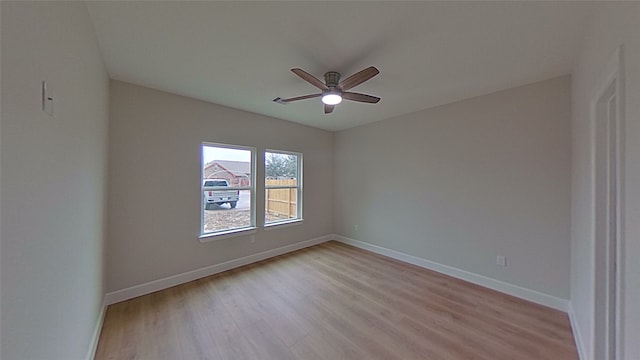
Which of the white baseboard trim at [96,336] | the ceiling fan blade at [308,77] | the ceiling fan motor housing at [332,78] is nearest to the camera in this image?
the white baseboard trim at [96,336]

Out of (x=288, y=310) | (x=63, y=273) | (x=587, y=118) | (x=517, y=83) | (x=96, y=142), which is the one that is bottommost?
(x=288, y=310)

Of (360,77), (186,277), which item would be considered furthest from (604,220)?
(186,277)

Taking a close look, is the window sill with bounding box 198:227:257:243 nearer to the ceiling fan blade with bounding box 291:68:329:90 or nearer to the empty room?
the empty room

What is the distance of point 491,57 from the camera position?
2.23 m

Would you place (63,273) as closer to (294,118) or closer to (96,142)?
(96,142)

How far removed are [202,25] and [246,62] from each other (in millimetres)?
568

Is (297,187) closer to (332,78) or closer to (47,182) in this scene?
(332,78)

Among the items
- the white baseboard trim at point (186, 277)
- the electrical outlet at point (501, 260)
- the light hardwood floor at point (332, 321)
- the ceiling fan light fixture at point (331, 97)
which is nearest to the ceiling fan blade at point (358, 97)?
the ceiling fan light fixture at point (331, 97)

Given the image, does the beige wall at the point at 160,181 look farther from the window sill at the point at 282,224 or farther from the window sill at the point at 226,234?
the window sill at the point at 282,224

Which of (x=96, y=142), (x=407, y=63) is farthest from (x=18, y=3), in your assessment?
(x=407, y=63)

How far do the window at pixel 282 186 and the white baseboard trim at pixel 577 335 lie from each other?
3908 mm

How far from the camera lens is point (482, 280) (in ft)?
10.4

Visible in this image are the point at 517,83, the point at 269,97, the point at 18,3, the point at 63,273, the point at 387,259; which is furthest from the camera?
the point at 387,259

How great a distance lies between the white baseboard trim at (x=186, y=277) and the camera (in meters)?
2.76
